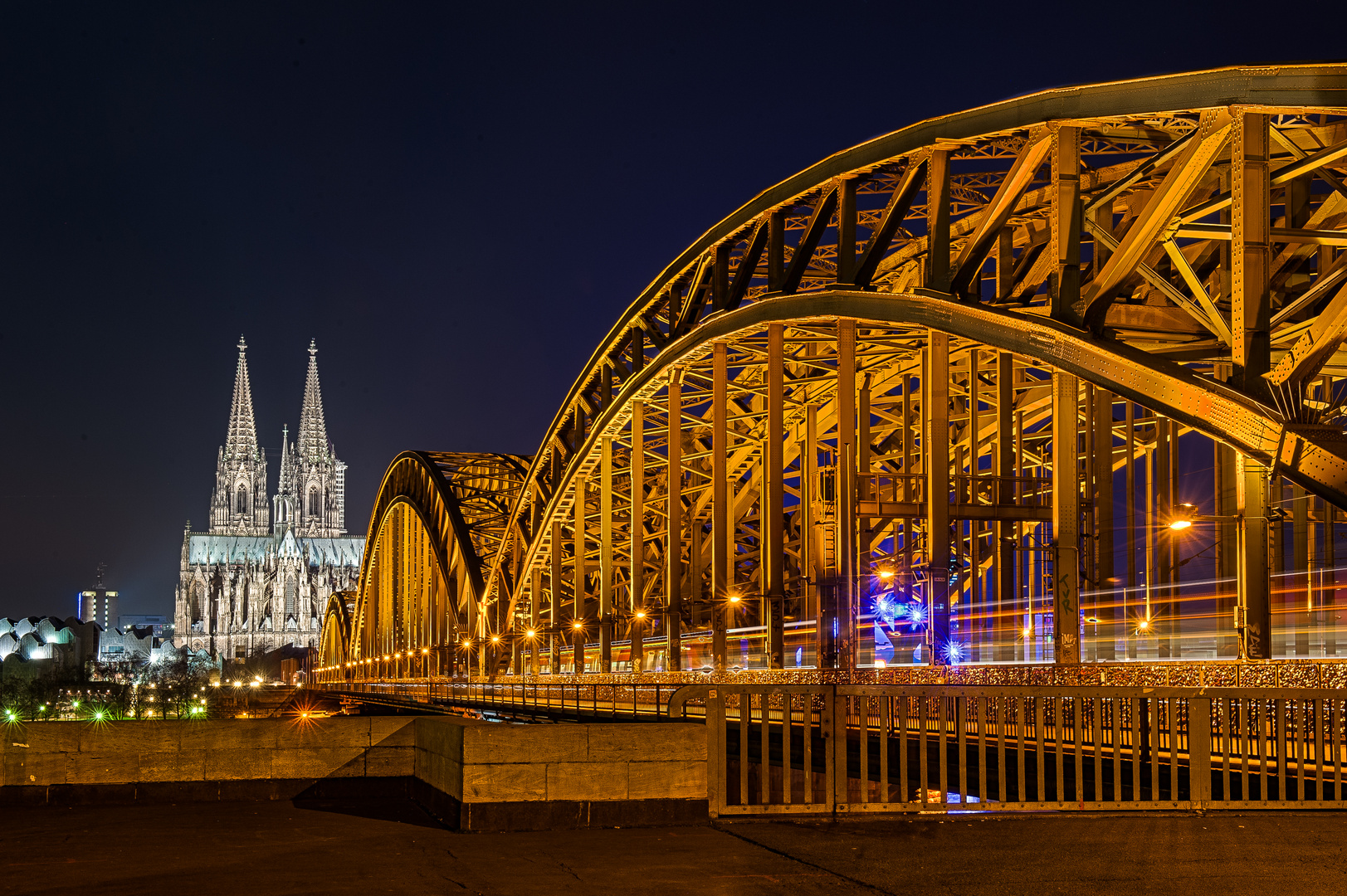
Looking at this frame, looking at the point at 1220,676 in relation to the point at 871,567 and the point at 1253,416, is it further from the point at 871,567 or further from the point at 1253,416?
the point at 871,567

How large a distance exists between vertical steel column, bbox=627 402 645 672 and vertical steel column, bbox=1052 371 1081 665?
1692cm

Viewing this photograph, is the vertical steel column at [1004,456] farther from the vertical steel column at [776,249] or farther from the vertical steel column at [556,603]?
the vertical steel column at [556,603]

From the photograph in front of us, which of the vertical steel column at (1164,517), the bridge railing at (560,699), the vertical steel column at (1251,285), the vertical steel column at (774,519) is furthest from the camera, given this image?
the vertical steel column at (1164,517)

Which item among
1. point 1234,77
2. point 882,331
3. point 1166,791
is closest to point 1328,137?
point 1234,77

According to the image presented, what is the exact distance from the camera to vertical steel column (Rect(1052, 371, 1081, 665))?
19.3m

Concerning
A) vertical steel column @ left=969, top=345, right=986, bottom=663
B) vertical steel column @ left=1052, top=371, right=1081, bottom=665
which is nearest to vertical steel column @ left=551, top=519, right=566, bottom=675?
vertical steel column @ left=969, top=345, right=986, bottom=663

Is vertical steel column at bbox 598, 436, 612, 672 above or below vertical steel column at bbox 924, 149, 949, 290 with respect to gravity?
below

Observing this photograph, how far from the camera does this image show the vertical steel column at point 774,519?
27.7m

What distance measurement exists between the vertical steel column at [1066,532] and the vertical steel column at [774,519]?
7850 mm

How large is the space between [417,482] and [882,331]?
166ft

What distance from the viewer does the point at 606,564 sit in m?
39.8

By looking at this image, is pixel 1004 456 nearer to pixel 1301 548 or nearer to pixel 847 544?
pixel 847 544

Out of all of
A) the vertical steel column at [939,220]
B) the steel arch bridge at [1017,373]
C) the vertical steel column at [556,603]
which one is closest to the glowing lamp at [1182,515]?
the steel arch bridge at [1017,373]

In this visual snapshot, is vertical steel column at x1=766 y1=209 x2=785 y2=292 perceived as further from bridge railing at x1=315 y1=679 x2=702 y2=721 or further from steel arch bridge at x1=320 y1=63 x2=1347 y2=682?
bridge railing at x1=315 y1=679 x2=702 y2=721
